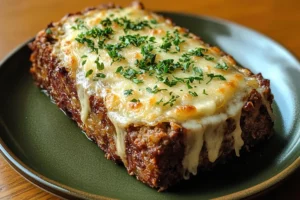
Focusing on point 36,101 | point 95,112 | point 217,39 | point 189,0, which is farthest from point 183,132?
point 189,0

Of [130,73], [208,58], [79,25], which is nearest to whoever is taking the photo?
[130,73]

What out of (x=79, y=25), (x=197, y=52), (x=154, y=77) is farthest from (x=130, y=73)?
(x=79, y=25)

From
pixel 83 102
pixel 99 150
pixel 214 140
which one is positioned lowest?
pixel 99 150

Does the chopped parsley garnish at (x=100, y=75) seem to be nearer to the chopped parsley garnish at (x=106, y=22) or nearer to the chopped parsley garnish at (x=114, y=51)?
the chopped parsley garnish at (x=114, y=51)

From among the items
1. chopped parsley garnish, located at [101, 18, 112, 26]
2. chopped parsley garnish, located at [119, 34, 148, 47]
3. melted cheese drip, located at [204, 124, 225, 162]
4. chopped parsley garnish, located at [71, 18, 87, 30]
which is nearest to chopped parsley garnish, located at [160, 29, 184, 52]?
chopped parsley garnish, located at [119, 34, 148, 47]

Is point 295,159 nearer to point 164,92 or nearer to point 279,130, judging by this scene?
point 279,130

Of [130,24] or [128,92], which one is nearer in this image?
[128,92]

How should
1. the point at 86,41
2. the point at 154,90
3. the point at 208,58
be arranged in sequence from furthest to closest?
the point at 86,41, the point at 208,58, the point at 154,90

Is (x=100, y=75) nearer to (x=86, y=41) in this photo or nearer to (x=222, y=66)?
(x=86, y=41)
